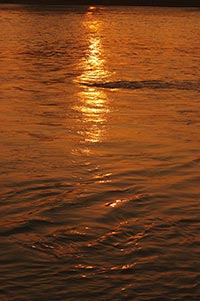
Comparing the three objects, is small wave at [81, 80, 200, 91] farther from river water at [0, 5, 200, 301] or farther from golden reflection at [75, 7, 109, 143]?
golden reflection at [75, 7, 109, 143]

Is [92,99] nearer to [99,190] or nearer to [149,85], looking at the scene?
[149,85]

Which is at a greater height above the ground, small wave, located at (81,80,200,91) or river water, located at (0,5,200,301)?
river water, located at (0,5,200,301)

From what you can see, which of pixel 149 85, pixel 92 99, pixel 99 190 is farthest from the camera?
pixel 149 85

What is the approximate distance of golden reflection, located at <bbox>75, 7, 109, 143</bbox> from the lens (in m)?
12.3

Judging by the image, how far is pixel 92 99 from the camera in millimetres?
16094

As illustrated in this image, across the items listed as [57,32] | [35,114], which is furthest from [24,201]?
[57,32]

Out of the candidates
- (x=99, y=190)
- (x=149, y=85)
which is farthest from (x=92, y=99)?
(x=99, y=190)

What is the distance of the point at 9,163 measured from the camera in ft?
33.1

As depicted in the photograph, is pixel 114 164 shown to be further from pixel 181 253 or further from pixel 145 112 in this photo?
pixel 145 112

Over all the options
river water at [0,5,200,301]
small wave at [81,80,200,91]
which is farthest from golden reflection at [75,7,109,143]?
small wave at [81,80,200,91]

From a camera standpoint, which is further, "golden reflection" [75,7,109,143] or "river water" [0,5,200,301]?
"golden reflection" [75,7,109,143]

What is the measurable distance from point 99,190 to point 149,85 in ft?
32.5

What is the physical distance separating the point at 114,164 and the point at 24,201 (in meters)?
2.00

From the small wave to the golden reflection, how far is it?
310 millimetres
